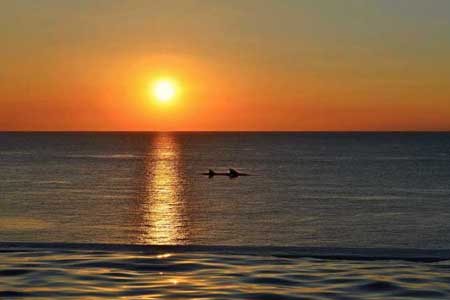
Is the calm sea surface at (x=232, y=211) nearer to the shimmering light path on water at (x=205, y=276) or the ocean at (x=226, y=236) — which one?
the ocean at (x=226, y=236)

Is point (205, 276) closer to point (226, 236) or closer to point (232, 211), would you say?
point (226, 236)

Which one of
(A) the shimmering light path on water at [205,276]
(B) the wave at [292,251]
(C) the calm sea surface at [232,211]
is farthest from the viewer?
Result: (C) the calm sea surface at [232,211]

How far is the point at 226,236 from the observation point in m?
38.2

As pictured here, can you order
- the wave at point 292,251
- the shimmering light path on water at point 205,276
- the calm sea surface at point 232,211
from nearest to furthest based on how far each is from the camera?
the shimmering light path on water at point 205,276 < the wave at point 292,251 < the calm sea surface at point 232,211

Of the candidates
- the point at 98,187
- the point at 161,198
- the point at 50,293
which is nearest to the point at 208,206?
the point at 161,198

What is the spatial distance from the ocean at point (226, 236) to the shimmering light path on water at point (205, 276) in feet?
0.09

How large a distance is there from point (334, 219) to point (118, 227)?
13226 mm

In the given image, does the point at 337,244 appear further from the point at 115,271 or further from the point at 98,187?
the point at 98,187

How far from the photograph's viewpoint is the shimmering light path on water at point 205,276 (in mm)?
13672

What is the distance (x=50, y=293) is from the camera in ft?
44.6

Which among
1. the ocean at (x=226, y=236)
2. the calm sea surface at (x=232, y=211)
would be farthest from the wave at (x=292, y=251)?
the calm sea surface at (x=232, y=211)

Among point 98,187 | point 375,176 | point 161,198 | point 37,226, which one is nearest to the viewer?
point 37,226

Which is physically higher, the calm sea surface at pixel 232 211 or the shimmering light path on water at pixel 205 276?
the calm sea surface at pixel 232 211

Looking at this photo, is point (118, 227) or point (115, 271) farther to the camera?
point (118, 227)
